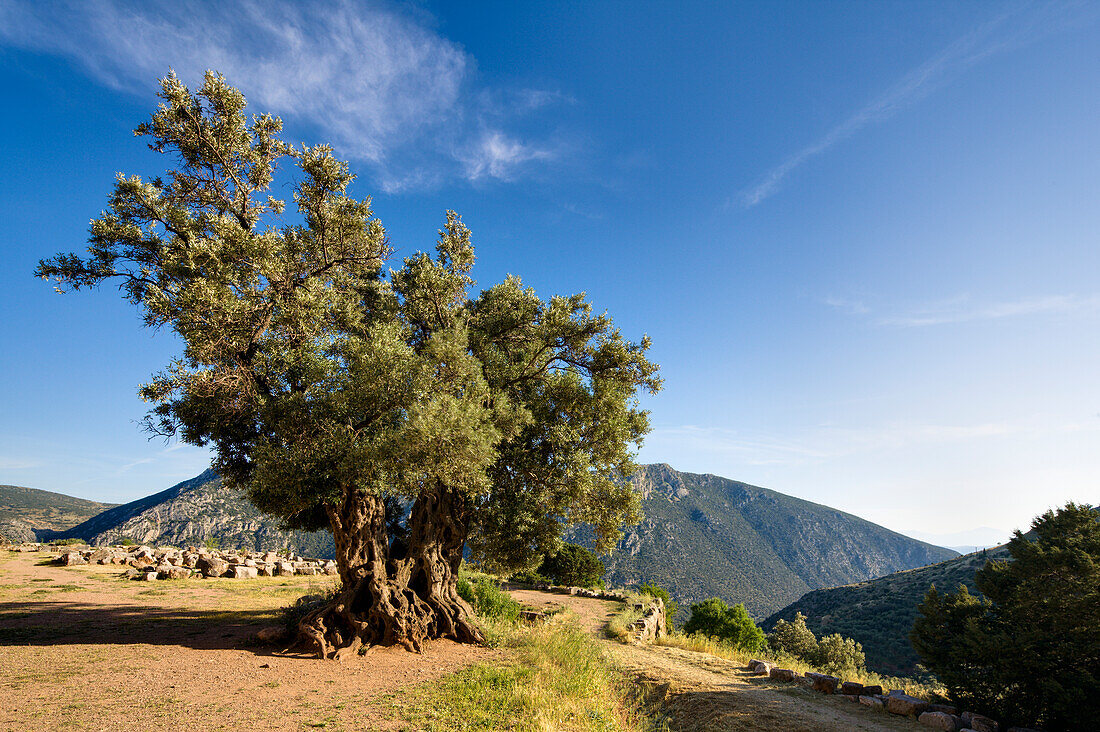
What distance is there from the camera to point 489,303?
1862cm

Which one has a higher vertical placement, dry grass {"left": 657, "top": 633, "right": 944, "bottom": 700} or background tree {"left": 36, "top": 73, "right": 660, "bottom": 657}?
background tree {"left": 36, "top": 73, "right": 660, "bottom": 657}

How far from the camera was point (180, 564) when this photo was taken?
31.4 meters

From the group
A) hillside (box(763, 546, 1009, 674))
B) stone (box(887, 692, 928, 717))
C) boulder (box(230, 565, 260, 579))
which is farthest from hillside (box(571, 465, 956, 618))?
stone (box(887, 692, 928, 717))

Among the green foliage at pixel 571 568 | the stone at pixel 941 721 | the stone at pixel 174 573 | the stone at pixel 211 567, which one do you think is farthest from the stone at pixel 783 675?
the stone at pixel 211 567

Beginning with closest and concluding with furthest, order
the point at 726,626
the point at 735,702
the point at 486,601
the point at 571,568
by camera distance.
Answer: the point at 735,702
the point at 486,601
the point at 726,626
the point at 571,568

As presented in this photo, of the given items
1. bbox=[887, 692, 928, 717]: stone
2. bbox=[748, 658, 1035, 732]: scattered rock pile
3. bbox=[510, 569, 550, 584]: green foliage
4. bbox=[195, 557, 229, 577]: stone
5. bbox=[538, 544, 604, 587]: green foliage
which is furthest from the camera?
bbox=[538, 544, 604, 587]: green foliage

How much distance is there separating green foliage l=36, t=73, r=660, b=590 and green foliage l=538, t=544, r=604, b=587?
28.3m

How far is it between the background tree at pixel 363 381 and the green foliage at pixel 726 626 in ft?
95.2

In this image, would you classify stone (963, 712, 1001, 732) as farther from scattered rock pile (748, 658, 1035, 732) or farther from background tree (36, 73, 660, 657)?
background tree (36, 73, 660, 657)

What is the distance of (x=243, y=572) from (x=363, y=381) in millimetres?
28794

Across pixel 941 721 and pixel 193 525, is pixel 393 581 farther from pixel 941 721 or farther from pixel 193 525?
pixel 193 525

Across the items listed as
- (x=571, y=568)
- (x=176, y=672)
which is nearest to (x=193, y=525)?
(x=571, y=568)

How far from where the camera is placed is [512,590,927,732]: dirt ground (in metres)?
11.5

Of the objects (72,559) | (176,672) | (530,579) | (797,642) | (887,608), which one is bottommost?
(797,642)
